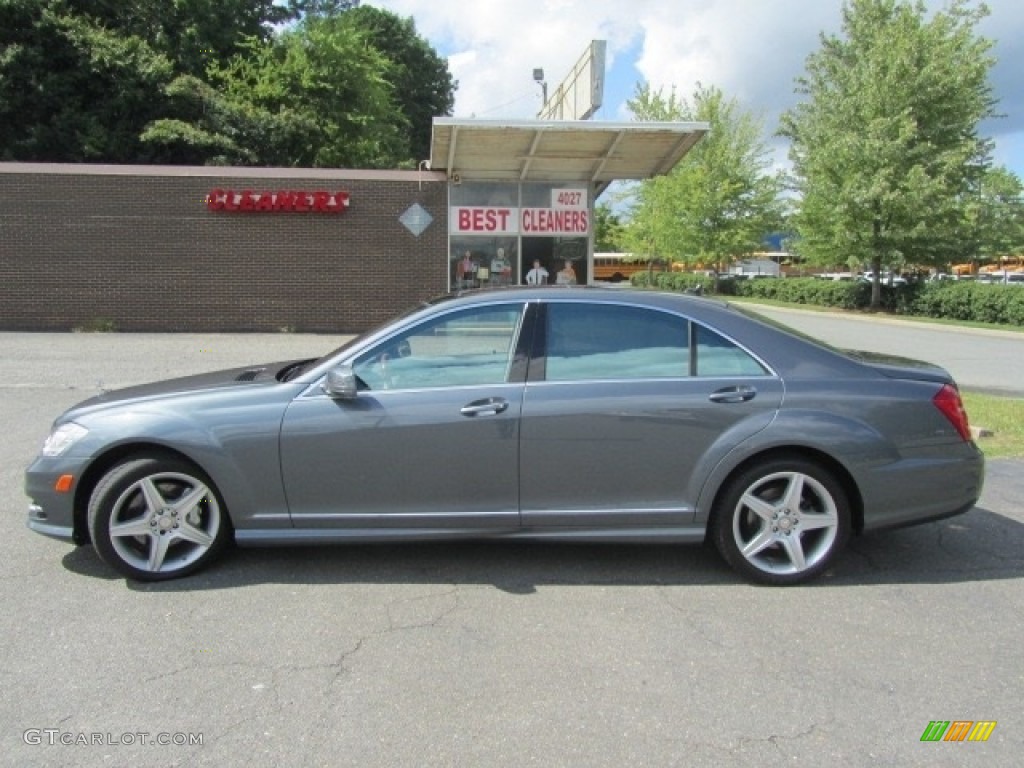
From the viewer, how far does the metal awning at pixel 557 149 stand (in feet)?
47.0

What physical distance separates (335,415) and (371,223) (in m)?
13.4

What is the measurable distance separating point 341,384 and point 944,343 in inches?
703

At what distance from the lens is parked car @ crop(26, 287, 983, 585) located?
4.18m

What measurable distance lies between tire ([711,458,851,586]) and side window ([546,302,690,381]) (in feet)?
2.33

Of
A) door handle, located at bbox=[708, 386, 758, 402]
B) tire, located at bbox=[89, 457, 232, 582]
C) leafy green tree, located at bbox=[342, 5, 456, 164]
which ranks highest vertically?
leafy green tree, located at bbox=[342, 5, 456, 164]

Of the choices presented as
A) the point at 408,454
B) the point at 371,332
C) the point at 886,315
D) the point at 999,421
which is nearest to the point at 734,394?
the point at 408,454

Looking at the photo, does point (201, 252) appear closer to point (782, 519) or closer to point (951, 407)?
point (782, 519)

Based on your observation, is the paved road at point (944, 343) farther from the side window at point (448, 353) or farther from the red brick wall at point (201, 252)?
the side window at point (448, 353)

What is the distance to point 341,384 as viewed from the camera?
4.11 meters

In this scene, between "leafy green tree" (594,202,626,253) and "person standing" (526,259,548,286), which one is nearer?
Result: "person standing" (526,259,548,286)

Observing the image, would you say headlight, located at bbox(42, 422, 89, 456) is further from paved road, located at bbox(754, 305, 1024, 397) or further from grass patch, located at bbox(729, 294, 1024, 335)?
grass patch, located at bbox(729, 294, 1024, 335)

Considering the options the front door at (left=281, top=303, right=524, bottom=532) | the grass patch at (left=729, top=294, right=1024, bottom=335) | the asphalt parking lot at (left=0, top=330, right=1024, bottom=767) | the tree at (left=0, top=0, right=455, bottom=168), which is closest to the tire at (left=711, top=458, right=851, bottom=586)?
the asphalt parking lot at (left=0, top=330, right=1024, bottom=767)

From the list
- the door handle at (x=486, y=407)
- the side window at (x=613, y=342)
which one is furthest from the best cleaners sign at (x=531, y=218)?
the door handle at (x=486, y=407)

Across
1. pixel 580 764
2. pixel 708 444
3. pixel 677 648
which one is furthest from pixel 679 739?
pixel 708 444
